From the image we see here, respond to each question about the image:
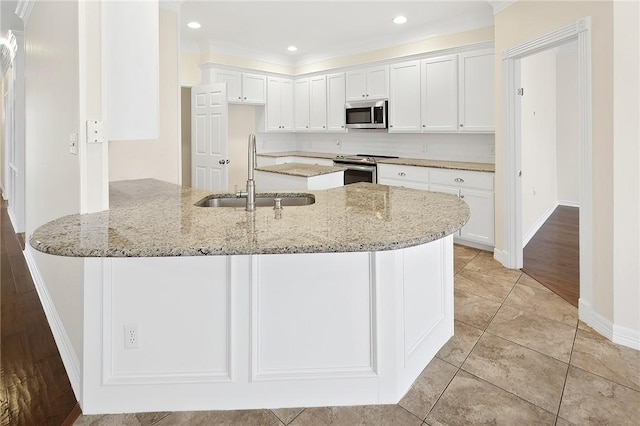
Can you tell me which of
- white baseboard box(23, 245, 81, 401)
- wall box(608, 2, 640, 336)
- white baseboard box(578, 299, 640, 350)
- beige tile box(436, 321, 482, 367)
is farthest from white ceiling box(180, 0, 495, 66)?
beige tile box(436, 321, 482, 367)

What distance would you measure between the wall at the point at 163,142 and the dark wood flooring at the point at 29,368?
131cm

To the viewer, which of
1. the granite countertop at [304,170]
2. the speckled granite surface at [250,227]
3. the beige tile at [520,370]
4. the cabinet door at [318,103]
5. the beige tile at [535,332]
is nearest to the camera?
the speckled granite surface at [250,227]

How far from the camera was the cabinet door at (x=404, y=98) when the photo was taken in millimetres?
5186

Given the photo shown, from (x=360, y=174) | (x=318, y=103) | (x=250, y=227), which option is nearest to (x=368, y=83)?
(x=318, y=103)

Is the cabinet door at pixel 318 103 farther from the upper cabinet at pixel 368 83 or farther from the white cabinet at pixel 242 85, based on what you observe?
the white cabinet at pixel 242 85

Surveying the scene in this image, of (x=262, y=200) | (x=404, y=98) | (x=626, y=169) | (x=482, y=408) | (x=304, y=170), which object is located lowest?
(x=482, y=408)

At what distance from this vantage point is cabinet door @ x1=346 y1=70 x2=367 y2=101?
580 cm

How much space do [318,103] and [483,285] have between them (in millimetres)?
4119

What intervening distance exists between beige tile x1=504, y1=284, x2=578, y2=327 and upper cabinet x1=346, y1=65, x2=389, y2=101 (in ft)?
10.7

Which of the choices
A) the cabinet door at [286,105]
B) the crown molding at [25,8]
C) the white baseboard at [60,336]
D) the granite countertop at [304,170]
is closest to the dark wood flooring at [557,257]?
the granite countertop at [304,170]

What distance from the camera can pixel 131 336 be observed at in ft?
5.91

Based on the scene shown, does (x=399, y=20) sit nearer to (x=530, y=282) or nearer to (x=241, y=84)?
(x=241, y=84)

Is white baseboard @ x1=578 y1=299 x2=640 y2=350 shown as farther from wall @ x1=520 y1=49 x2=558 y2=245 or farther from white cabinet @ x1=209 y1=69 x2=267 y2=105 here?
white cabinet @ x1=209 y1=69 x2=267 y2=105

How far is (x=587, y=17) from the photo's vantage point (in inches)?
104
